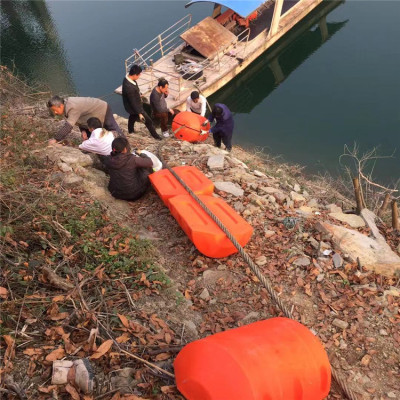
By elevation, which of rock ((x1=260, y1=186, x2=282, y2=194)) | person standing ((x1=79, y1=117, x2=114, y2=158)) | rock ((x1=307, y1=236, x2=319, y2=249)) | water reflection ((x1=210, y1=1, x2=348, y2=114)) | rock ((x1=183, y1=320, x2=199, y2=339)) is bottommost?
water reflection ((x1=210, y1=1, x2=348, y2=114))

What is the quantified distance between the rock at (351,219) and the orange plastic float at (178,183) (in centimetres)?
243

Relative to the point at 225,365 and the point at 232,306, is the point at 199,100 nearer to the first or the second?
the point at 232,306

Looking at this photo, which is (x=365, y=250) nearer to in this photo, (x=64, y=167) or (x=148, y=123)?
(x=64, y=167)

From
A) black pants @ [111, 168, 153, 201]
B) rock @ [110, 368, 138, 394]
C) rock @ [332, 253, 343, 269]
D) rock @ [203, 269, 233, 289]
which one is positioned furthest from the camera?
black pants @ [111, 168, 153, 201]

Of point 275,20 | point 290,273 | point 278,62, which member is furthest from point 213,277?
point 278,62

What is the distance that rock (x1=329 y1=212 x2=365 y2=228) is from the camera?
5.87m

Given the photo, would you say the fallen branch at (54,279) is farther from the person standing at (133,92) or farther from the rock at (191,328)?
the person standing at (133,92)

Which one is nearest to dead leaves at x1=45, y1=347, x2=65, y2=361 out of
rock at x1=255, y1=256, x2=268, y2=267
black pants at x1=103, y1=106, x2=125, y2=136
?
rock at x1=255, y1=256, x2=268, y2=267

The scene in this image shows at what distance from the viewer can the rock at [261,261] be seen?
4.59 meters

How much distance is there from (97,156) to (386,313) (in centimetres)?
535

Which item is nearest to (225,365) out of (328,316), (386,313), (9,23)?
(328,316)

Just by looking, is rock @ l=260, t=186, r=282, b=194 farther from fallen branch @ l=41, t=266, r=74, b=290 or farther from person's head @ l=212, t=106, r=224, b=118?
fallen branch @ l=41, t=266, r=74, b=290

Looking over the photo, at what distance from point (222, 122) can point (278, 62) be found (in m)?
11.6

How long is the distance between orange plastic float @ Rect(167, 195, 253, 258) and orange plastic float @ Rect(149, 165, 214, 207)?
0.30 metres
